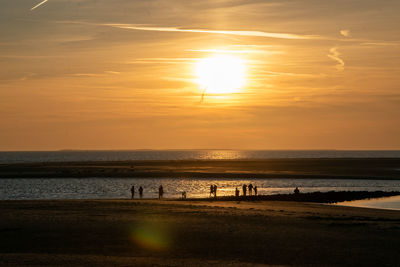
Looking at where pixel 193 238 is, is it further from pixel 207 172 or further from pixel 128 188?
pixel 207 172

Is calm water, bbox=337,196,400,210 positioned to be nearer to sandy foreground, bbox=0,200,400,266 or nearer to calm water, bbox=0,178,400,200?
sandy foreground, bbox=0,200,400,266

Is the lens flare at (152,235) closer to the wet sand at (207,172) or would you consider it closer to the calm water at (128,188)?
the calm water at (128,188)

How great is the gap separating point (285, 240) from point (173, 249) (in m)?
5.80

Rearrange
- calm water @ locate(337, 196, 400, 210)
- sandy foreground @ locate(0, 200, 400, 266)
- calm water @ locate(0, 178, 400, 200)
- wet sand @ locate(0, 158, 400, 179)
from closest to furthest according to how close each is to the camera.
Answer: sandy foreground @ locate(0, 200, 400, 266), calm water @ locate(337, 196, 400, 210), calm water @ locate(0, 178, 400, 200), wet sand @ locate(0, 158, 400, 179)

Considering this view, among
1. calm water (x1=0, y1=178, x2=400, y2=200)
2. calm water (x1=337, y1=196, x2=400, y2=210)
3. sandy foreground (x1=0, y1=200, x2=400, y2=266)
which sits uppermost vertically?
calm water (x1=0, y1=178, x2=400, y2=200)

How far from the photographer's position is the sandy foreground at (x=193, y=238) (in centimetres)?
2252

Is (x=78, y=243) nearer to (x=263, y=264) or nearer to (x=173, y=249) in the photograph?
(x=173, y=249)

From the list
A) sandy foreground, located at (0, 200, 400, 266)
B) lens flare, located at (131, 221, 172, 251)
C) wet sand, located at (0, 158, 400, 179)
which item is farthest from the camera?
wet sand, located at (0, 158, 400, 179)

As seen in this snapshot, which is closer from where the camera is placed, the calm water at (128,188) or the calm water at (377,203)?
the calm water at (377,203)

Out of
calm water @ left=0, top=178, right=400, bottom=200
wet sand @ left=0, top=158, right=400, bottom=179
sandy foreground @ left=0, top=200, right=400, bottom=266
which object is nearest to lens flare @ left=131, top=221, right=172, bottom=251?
sandy foreground @ left=0, top=200, right=400, bottom=266

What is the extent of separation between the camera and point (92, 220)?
110 feet

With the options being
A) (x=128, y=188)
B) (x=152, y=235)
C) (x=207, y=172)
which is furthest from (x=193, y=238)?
(x=207, y=172)

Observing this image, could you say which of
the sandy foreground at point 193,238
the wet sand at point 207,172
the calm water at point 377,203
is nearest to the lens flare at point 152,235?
the sandy foreground at point 193,238

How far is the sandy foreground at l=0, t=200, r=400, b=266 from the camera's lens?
2252 centimetres
